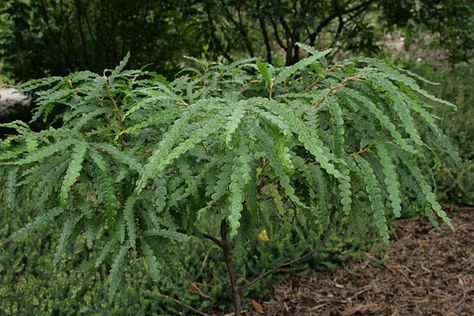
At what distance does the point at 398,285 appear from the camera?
3.57 meters

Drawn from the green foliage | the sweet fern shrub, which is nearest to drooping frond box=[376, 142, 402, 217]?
the sweet fern shrub

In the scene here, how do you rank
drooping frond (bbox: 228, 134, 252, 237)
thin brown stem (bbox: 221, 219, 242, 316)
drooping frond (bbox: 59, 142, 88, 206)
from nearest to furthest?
1. drooping frond (bbox: 228, 134, 252, 237)
2. drooping frond (bbox: 59, 142, 88, 206)
3. thin brown stem (bbox: 221, 219, 242, 316)

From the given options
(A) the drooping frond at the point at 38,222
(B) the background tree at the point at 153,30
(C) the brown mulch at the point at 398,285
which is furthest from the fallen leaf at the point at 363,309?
(B) the background tree at the point at 153,30

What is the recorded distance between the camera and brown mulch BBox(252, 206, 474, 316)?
3344 millimetres

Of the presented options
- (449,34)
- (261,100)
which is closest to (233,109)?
(261,100)

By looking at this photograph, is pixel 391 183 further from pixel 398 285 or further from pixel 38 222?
pixel 398 285

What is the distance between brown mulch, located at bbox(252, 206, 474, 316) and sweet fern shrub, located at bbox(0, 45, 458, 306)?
1.45m

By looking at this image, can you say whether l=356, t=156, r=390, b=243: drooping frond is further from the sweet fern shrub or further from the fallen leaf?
the fallen leaf

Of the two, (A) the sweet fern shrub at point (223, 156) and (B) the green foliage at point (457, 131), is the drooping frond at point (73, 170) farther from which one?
(B) the green foliage at point (457, 131)

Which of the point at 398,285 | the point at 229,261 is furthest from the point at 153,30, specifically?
the point at 229,261

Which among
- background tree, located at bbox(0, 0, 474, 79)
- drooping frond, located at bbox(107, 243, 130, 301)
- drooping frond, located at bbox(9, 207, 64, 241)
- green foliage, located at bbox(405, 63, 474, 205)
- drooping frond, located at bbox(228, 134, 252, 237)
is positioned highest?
background tree, located at bbox(0, 0, 474, 79)

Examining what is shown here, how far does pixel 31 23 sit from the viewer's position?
5840 mm

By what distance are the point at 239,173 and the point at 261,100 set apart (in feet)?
0.60

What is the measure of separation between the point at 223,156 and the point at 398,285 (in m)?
2.29
